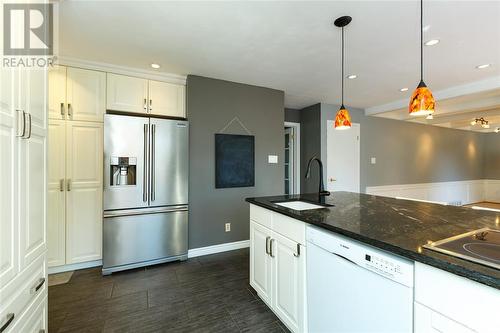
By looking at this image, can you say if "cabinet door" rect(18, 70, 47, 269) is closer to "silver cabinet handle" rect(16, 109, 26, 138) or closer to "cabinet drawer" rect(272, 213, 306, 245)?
"silver cabinet handle" rect(16, 109, 26, 138)

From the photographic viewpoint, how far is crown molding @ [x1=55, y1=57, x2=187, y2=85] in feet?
8.60

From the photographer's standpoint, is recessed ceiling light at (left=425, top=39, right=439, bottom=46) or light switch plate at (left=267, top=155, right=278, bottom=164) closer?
recessed ceiling light at (left=425, top=39, right=439, bottom=46)

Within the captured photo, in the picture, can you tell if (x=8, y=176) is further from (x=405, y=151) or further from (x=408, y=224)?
(x=405, y=151)

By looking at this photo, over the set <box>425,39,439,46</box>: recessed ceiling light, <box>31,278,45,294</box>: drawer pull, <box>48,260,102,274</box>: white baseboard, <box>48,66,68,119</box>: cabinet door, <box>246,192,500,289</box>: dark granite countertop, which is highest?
<box>425,39,439,46</box>: recessed ceiling light

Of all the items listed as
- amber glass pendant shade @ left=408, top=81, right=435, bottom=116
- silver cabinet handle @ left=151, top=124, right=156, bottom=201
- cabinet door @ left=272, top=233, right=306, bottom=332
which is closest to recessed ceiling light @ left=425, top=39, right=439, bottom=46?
amber glass pendant shade @ left=408, top=81, right=435, bottom=116

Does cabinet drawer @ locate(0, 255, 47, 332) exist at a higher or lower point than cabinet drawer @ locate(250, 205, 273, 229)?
lower

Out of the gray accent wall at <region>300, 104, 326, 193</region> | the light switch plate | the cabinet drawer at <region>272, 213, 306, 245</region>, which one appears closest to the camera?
the cabinet drawer at <region>272, 213, 306, 245</region>

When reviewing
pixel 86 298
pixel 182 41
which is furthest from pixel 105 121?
pixel 86 298

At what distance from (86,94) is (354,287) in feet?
10.9

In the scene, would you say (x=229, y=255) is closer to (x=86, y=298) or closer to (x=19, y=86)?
(x=86, y=298)

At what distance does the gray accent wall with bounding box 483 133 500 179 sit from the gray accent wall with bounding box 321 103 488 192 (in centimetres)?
134

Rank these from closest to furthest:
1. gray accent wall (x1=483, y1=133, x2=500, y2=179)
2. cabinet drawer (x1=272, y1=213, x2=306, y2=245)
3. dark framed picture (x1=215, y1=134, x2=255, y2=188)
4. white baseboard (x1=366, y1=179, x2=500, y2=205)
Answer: cabinet drawer (x1=272, y1=213, x2=306, y2=245), dark framed picture (x1=215, y1=134, x2=255, y2=188), white baseboard (x1=366, y1=179, x2=500, y2=205), gray accent wall (x1=483, y1=133, x2=500, y2=179)

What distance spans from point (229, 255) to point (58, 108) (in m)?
2.80

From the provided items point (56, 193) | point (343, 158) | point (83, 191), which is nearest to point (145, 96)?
point (83, 191)
